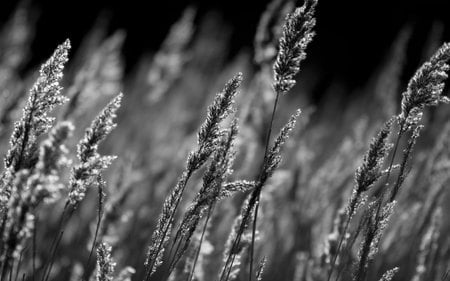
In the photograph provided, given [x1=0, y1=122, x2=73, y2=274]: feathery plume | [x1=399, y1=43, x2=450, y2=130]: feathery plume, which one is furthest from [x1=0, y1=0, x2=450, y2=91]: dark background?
[x1=0, y1=122, x2=73, y2=274]: feathery plume

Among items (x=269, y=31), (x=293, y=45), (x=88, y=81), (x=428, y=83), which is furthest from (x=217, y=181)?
(x=88, y=81)

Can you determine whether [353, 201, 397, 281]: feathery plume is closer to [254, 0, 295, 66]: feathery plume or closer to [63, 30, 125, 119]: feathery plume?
[254, 0, 295, 66]: feathery plume

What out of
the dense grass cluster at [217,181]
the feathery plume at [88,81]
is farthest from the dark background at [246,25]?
the feathery plume at [88,81]

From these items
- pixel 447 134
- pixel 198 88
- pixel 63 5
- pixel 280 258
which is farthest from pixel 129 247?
pixel 63 5

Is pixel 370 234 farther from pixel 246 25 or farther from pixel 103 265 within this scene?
pixel 246 25

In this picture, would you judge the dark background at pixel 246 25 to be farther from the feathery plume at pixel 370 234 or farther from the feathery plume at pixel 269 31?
the feathery plume at pixel 370 234
